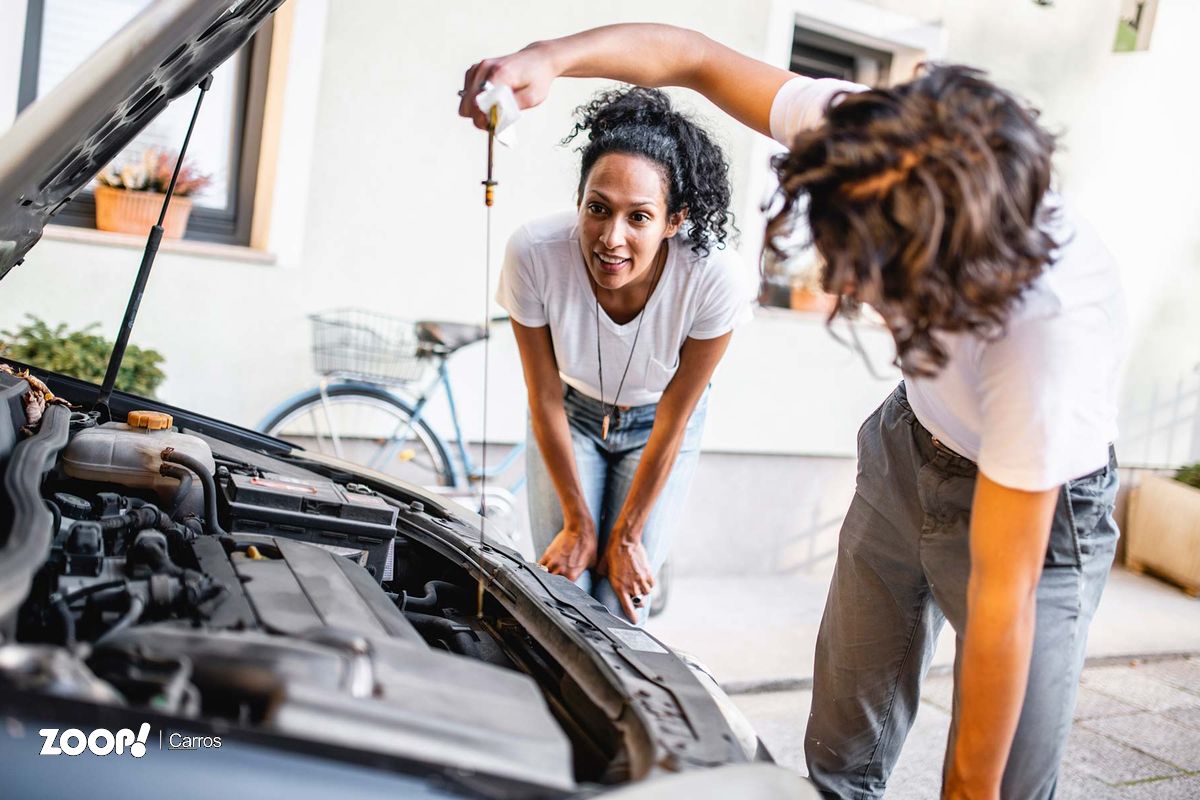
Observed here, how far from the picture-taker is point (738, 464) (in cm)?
573

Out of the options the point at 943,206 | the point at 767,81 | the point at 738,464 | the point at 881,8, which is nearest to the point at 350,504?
the point at 767,81

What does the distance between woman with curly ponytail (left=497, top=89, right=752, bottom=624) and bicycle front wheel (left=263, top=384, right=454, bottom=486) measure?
1.93 meters

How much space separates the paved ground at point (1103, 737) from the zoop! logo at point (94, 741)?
2.66m

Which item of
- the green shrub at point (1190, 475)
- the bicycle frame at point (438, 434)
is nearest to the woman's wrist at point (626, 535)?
the bicycle frame at point (438, 434)

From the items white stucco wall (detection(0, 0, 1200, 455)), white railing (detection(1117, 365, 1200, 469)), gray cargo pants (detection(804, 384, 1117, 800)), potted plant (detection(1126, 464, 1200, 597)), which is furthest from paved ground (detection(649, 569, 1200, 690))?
gray cargo pants (detection(804, 384, 1117, 800))

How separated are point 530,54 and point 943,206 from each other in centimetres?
75

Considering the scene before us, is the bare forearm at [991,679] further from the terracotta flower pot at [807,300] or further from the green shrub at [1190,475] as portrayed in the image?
the green shrub at [1190,475]

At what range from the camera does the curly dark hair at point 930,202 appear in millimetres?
1241

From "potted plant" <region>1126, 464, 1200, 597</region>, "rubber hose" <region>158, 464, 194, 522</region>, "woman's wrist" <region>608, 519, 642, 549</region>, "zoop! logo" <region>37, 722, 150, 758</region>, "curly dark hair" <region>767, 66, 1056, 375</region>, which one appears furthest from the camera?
"potted plant" <region>1126, 464, 1200, 597</region>

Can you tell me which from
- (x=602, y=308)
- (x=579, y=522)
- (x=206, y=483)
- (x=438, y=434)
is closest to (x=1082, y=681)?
(x=579, y=522)

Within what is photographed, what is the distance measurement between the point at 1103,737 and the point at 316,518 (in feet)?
10.4

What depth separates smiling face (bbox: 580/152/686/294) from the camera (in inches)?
94.2

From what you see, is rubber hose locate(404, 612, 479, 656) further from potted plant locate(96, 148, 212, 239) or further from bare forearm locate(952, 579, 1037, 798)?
potted plant locate(96, 148, 212, 239)

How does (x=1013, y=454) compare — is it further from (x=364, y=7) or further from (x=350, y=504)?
(x=364, y=7)
